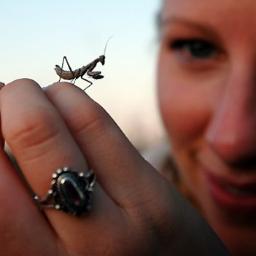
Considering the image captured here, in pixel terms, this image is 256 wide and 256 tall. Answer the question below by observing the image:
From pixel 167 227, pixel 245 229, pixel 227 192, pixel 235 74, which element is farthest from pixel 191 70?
pixel 167 227

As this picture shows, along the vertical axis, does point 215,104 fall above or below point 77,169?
below

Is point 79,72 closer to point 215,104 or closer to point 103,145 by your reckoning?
point 103,145

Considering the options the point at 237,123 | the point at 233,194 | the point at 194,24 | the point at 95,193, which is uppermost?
the point at 194,24

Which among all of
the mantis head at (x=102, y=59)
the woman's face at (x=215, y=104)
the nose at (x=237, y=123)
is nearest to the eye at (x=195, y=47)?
the woman's face at (x=215, y=104)

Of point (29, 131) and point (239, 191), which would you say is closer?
point (29, 131)

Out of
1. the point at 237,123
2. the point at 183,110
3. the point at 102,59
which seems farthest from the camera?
the point at 183,110

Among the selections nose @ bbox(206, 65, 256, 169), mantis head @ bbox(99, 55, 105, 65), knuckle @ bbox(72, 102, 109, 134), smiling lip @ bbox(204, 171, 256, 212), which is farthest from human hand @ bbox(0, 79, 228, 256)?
smiling lip @ bbox(204, 171, 256, 212)

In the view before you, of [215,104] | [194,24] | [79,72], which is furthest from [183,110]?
[79,72]

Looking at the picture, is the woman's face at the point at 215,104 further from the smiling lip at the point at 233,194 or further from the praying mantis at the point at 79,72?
the praying mantis at the point at 79,72
